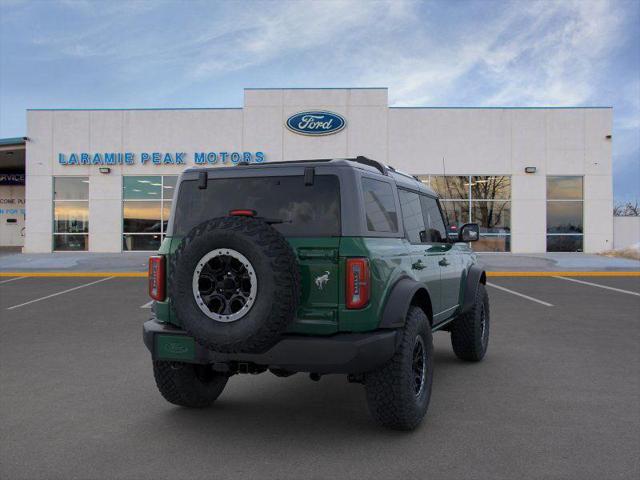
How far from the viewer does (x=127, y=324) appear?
8.76m

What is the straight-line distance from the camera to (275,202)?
4.09 meters

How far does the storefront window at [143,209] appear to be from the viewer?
77.3 feet

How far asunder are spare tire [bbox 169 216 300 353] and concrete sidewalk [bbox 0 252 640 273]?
14249 millimetres

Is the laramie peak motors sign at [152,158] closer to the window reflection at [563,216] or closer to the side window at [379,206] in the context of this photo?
the window reflection at [563,216]

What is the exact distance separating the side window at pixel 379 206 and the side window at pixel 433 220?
860mm

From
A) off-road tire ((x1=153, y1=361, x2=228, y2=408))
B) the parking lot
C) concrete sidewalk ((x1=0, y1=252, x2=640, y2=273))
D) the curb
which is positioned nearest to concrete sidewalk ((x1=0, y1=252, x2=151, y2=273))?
concrete sidewalk ((x1=0, y1=252, x2=640, y2=273))

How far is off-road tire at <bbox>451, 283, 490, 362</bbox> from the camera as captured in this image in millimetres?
6172

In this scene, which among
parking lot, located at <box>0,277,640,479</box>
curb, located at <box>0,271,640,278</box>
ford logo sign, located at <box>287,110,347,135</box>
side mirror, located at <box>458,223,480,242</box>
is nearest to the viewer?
parking lot, located at <box>0,277,640,479</box>

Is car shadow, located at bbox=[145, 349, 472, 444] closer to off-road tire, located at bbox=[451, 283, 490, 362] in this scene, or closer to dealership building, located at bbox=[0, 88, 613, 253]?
off-road tire, located at bbox=[451, 283, 490, 362]

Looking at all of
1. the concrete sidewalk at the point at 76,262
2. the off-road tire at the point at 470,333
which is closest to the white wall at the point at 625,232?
the concrete sidewalk at the point at 76,262

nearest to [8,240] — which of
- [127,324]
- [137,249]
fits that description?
[137,249]

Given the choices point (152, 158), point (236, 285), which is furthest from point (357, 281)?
point (152, 158)

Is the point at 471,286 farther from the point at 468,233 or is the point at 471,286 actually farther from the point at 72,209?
the point at 72,209

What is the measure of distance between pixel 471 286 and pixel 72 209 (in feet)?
69.6
